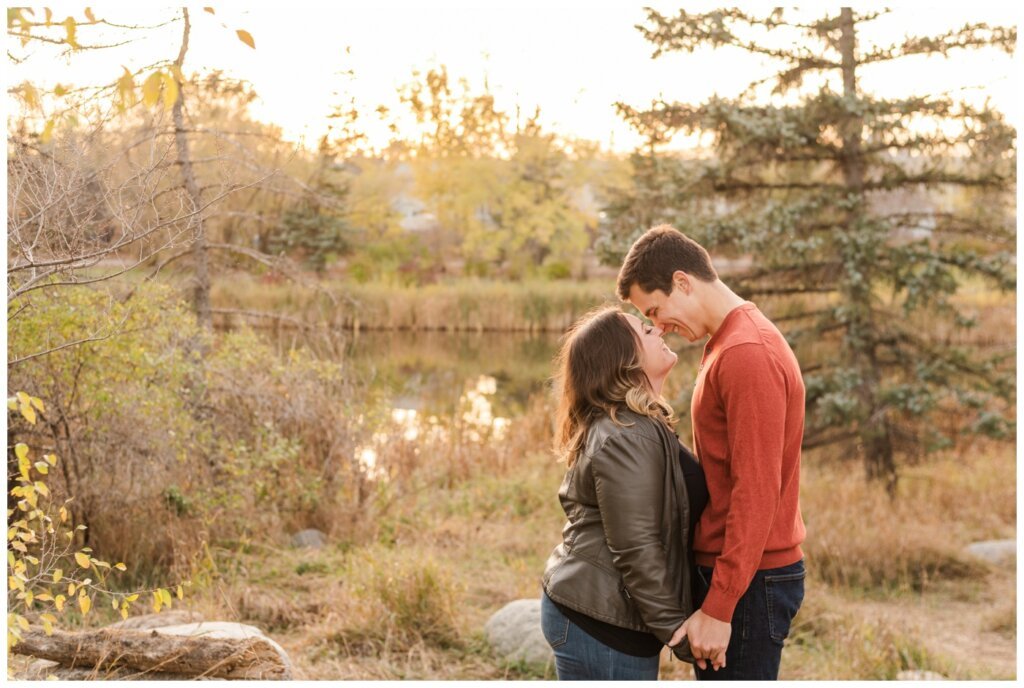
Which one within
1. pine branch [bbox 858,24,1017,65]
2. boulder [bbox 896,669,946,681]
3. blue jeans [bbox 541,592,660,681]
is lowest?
boulder [bbox 896,669,946,681]

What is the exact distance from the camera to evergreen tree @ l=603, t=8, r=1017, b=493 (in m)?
8.49

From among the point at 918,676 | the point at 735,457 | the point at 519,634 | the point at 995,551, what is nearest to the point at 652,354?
the point at 735,457

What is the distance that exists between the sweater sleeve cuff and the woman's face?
0.58 metres

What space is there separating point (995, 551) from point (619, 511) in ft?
21.7

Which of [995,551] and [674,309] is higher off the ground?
[674,309]

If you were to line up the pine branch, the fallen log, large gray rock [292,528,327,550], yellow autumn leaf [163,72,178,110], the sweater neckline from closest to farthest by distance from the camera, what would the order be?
yellow autumn leaf [163,72,178,110], the sweater neckline, the fallen log, large gray rock [292,528,327,550], the pine branch

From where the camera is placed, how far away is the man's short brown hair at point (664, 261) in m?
2.86

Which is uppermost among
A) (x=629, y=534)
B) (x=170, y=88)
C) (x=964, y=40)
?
(x=964, y=40)

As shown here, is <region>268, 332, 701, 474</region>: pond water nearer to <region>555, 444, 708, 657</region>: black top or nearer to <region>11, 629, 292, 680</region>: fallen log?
<region>11, 629, 292, 680</region>: fallen log

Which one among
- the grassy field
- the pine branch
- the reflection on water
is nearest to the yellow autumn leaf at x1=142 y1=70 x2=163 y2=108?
the grassy field

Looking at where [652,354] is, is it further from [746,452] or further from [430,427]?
[430,427]

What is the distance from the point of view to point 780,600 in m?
2.69

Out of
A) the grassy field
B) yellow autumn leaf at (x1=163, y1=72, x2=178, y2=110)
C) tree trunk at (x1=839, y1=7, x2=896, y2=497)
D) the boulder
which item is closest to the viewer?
yellow autumn leaf at (x1=163, y1=72, x2=178, y2=110)

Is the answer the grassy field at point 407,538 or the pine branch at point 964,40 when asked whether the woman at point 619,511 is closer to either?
the grassy field at point 407,538
